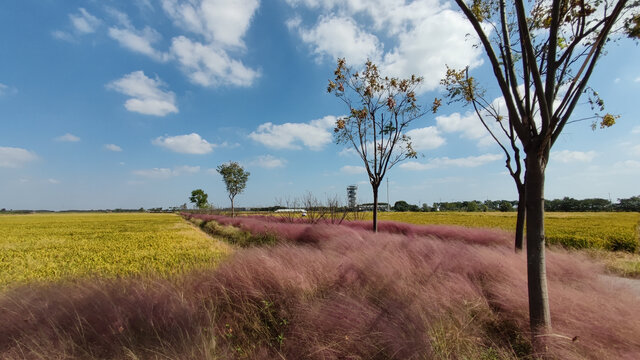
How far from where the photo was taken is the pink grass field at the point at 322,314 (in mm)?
2150

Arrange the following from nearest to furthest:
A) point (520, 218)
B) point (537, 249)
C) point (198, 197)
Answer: point (537, 249), point (520, 218), point (198, 197)

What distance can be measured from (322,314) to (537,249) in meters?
1.97

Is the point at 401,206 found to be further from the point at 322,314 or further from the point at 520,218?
the point at 322,314

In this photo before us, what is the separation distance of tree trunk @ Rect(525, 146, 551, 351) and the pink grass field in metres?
0.17

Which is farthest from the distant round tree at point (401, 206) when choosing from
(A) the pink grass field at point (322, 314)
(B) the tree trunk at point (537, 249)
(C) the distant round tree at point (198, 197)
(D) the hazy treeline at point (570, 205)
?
(B) the tree trunk at point (537, 249)

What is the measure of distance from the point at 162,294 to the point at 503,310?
3.80m

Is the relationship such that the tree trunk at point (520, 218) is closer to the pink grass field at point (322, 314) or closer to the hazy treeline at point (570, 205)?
the pink grass field at point (322, 314)

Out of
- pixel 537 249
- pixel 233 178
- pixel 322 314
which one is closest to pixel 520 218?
pixel 537 249

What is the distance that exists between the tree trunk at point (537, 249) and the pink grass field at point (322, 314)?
169mm

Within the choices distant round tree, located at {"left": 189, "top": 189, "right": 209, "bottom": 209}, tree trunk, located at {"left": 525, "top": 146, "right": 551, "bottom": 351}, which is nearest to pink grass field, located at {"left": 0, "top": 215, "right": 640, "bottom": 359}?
tree trunk, located at {"left": 525, "top": 146, "right": 551, "bottom": 351}

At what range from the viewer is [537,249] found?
7.29 feet

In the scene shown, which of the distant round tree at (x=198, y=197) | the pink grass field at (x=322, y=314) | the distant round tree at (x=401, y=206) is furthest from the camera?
the distant round tree at (x=401, y=206)

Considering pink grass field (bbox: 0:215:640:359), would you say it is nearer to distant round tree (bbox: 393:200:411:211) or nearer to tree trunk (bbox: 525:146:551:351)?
tree trunk (bbox: 525:146:551:351)

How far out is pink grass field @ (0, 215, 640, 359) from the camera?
2.15 m
